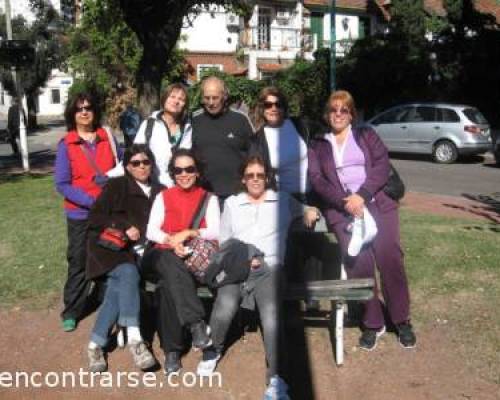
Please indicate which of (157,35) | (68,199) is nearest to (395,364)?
(68,199)

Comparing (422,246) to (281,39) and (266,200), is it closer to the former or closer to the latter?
(266,200)

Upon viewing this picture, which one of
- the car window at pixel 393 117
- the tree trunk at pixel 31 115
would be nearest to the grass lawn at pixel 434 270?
the car window at pixel 393 117

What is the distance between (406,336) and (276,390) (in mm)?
1274

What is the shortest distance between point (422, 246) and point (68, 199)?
13.2 feet

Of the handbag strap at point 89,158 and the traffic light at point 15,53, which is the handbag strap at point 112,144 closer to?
the handbag strap at point 89,158

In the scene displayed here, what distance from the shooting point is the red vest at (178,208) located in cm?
465

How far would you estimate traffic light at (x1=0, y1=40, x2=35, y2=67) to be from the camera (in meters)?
15.5

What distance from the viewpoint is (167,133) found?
16.4 ft

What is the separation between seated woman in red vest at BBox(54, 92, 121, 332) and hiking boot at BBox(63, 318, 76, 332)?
33 centimetres

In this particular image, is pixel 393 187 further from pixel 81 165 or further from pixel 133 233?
pixel 81 165

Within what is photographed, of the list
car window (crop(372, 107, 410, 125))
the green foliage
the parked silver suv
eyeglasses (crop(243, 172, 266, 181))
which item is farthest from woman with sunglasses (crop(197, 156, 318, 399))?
the green foliage

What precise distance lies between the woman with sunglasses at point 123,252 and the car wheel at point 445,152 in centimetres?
1478

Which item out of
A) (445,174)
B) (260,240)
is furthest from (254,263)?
(445,174)

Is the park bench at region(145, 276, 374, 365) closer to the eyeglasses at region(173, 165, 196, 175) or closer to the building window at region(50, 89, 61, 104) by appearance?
the eyeglasses at region(173, 165, 196, 175)
